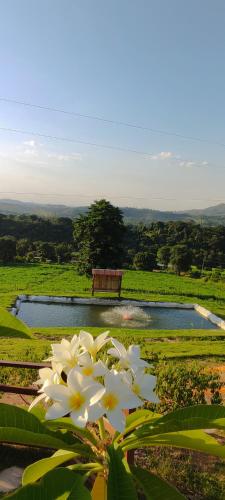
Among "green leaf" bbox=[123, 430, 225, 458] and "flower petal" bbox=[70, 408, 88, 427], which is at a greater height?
"flower petal" bbox=[70, 408, 88, 427]

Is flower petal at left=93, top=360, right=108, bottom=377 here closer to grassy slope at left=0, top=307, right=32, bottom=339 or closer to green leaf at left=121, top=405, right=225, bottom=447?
green leaf at left=121, top=405, right=225, bottom=447

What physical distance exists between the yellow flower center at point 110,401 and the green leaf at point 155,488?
36 centimetres

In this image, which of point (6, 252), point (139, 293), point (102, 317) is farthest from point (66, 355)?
point (6, 252)

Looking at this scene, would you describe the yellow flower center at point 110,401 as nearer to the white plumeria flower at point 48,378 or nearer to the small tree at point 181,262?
the white plumeria flower at point 48,378

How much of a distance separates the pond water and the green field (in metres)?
1.05

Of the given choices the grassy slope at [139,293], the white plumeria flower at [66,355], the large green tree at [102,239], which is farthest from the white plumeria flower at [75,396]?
the large green tree at [102,239]

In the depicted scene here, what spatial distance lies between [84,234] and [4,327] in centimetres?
2442

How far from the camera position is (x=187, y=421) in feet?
4.04

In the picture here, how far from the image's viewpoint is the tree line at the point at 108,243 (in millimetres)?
25188

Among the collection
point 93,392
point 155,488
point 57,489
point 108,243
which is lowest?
point 108,243

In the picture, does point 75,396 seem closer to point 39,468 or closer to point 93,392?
point 93,392

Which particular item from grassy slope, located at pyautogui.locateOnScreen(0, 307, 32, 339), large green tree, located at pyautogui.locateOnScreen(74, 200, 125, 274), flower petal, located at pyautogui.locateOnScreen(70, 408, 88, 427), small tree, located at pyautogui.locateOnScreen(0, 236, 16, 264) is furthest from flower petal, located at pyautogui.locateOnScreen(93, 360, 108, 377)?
small tree, located at pyautogui.locateOnScreen(0, 236, 16, 264)

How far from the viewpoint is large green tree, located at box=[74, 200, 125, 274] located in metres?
25.0

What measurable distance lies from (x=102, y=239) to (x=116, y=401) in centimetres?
2383
